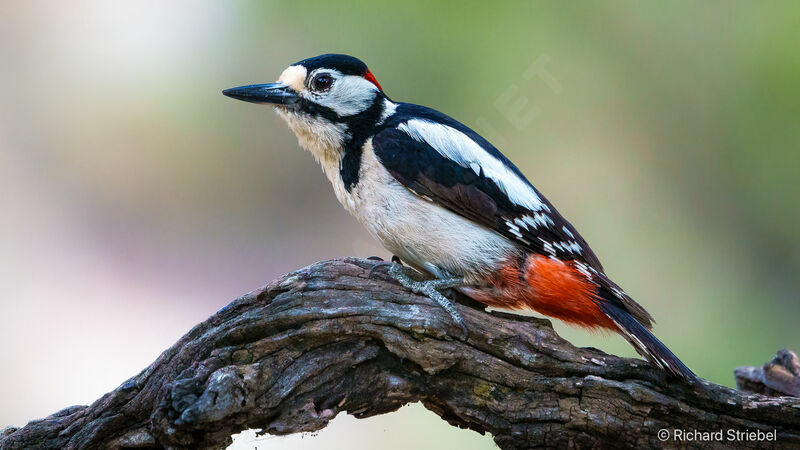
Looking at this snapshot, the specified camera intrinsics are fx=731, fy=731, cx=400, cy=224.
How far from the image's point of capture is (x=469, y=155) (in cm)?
215

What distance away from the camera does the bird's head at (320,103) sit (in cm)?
218

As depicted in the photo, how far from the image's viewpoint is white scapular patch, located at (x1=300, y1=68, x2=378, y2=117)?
7.18 feet

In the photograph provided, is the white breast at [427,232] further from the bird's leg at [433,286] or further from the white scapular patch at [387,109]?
the white scapular patch at [387,109]

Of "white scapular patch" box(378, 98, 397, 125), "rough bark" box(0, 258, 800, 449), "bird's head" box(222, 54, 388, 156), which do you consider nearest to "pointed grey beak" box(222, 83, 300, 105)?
"bird's head" box(222, 54, 388, 156)

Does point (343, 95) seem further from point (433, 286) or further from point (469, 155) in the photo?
point (433, 286)

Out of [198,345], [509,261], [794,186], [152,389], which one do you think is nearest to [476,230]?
[509,261]

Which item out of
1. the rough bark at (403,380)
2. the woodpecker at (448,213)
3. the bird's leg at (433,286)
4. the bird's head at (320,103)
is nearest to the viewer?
the rough bark at (403,380)

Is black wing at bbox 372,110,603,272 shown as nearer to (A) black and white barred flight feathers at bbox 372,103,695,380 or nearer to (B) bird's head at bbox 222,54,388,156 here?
(A) black and white barred flight feathers at bbox 372,103,695,380

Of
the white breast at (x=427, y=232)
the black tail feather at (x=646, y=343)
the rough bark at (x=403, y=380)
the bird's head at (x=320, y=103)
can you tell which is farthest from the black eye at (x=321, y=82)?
the black tail feather at (x=646, y=343)

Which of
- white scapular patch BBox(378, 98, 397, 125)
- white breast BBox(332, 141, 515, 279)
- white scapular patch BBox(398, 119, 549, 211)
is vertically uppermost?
white scapular patch BBox(378, 98, 397, 125)

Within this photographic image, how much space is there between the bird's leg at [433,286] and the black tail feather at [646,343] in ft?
1.35

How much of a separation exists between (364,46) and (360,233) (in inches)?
37.0

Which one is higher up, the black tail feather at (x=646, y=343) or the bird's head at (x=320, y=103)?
the bird's head at (x=320, y=103)

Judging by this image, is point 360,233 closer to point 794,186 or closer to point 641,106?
point 641,106
